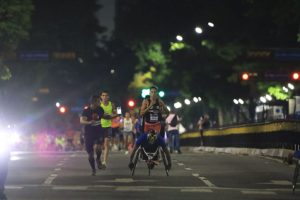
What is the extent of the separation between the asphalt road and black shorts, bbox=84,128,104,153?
0.57m

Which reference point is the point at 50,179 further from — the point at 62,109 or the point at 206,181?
the point at 62,109

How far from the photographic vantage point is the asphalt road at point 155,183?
15688mm

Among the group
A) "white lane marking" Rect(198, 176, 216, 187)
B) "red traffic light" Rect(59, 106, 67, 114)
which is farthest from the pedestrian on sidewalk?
"red traffic light" Rect(59, 106, 67, 114)

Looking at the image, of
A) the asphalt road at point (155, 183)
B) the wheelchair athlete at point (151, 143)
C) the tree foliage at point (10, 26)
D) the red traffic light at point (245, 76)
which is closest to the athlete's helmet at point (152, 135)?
the wheelchair athlete at point (151, 143)

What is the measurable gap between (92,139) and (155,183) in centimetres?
460

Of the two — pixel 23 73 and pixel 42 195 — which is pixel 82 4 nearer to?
pixel 23 73

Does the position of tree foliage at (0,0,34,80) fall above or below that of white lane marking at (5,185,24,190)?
above

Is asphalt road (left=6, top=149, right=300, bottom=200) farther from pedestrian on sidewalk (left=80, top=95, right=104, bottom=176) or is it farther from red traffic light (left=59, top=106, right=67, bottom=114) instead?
red traffic light (left=59, top=106, right=67, bottom=114)

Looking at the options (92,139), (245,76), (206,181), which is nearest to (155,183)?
(206,181)

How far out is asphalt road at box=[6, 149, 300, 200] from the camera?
15688mm

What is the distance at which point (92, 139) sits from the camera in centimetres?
2277

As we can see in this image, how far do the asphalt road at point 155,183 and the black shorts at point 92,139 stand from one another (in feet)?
1.87

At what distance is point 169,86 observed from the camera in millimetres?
77688

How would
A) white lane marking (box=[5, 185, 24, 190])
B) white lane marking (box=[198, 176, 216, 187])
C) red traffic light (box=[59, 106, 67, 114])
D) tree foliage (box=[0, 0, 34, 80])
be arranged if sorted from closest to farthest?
white lane marking (box=[5, 185, 24, 190])
white lane marking (box=[198, 176, 216, 187])
tree foliage (box=[0, 0, 34, 80])
red traffic light (box=[59, 106, 67, 114])
